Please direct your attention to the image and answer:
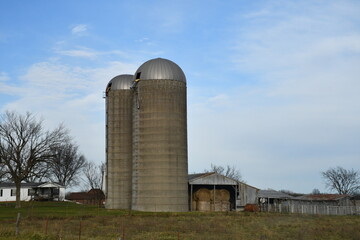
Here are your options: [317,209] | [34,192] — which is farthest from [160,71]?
[34,192]

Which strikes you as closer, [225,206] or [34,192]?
[225,206]

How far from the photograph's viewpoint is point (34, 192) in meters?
87.8

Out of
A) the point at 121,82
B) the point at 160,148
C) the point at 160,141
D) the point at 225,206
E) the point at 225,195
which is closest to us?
the point at 160,148

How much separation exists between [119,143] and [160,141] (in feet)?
30.2

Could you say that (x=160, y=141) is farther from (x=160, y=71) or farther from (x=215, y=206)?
(x=215, y=206)

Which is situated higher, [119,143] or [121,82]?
[121,82]

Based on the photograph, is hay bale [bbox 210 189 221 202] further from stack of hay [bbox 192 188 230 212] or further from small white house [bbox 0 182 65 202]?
small white house [bbox 0 182 65 202]

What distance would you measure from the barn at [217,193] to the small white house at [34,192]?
122 ft

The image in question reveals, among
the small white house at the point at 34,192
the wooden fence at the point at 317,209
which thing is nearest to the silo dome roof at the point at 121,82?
the wooden fence at the point at 317,209

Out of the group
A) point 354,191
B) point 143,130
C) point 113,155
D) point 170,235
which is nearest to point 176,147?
point 143,130

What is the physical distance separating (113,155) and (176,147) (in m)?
11.2

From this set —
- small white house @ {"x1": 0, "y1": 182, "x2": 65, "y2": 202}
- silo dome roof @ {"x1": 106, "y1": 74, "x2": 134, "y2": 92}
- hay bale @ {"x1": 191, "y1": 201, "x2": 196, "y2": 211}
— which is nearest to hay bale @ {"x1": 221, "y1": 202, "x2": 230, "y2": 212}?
hay bale @ {"x1": 191, "y1": 201, "x2": 196, "y2": 211}

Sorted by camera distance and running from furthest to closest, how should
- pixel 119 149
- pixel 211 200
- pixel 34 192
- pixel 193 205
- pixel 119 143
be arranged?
pixel 34 192 → pixel 119 143 → pixel 119 149 → pixel 211 200 → pixel 193 205

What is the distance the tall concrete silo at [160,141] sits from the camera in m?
53.0
